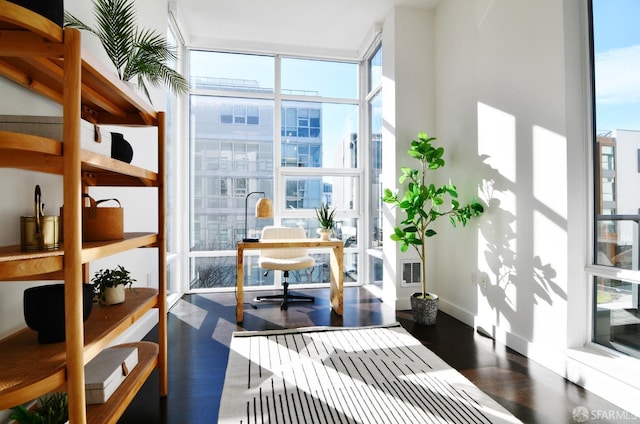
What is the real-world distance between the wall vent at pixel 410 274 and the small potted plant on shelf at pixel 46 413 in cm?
302

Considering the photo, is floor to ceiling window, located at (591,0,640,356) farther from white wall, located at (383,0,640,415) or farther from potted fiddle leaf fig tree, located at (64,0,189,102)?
potted fiddle leaf fig tree, located at (64,0,189,102)

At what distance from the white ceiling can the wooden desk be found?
2626mm

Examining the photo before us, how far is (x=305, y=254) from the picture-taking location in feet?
13.5

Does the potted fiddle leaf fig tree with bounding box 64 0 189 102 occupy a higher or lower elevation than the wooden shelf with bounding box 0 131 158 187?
higher

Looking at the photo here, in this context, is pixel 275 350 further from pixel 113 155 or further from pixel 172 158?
pixel 172 158

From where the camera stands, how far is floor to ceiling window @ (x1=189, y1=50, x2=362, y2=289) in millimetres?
4391

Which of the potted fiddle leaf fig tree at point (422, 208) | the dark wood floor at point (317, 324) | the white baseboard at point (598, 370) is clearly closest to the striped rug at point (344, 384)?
the dark wood floor at point (317, 324)

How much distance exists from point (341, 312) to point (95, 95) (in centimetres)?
272

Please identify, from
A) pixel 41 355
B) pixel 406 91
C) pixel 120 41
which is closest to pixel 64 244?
pixel 41 355

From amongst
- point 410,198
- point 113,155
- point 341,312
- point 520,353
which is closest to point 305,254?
point 341,312

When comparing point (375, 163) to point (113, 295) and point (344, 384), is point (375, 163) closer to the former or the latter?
point (344, 384)

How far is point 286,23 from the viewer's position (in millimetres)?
3980

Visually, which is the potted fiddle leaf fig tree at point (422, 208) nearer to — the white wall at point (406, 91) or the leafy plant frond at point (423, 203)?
the leafy plant frond at point (423, 203)

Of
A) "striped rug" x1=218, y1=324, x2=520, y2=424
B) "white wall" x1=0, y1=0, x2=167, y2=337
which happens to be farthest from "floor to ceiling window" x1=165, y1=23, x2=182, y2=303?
"striped rug" x1=218, y1=324, x2=520, y2=424
